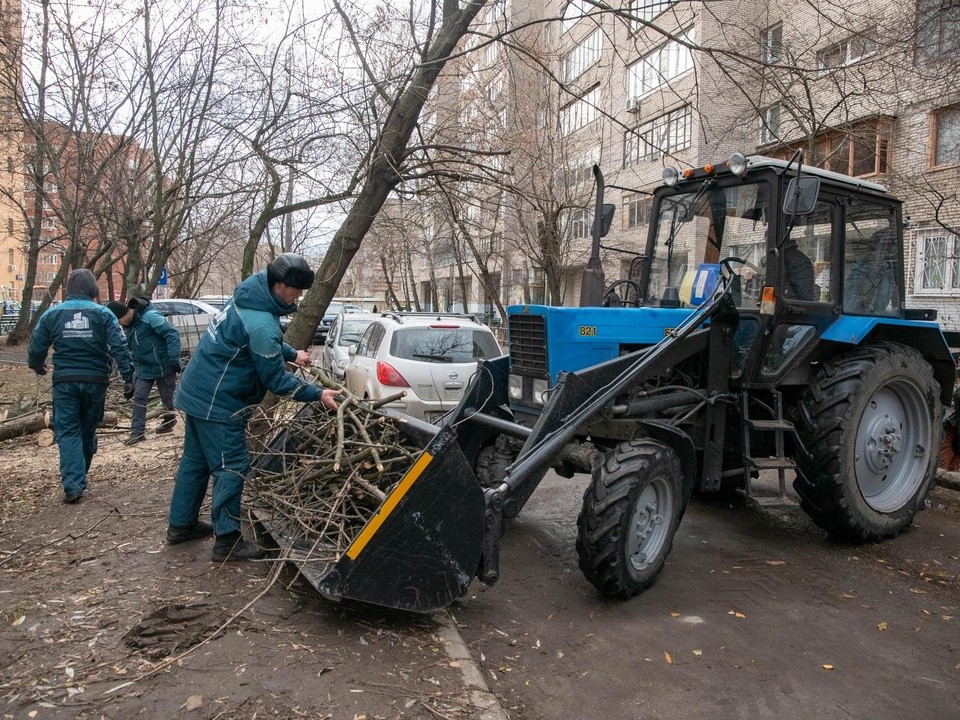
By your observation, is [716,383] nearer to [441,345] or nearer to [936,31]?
[441,345]

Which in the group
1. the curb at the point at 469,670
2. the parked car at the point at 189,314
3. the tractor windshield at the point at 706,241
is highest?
the tractor windshield at the point at 706,241

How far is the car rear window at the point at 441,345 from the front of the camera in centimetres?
933

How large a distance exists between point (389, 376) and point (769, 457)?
16.3ft

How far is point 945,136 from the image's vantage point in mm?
17234

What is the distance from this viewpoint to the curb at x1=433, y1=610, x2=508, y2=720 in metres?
3.10

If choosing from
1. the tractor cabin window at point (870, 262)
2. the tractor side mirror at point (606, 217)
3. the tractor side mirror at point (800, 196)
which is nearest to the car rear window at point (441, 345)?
the tractor side mirror at point (606, 217)

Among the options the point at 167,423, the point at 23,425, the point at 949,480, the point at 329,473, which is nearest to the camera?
the point at 329,473

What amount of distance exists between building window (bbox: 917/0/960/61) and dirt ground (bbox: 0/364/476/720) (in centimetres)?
895

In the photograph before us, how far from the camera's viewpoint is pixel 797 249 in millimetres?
5449

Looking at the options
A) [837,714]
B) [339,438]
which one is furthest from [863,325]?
[339,438]

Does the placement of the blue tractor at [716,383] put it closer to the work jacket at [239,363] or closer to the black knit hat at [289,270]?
the work jacket at [239,363]

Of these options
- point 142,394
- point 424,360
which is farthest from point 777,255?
point 142,394

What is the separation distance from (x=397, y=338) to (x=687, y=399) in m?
5.01

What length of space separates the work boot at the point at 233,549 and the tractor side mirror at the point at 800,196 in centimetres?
396
